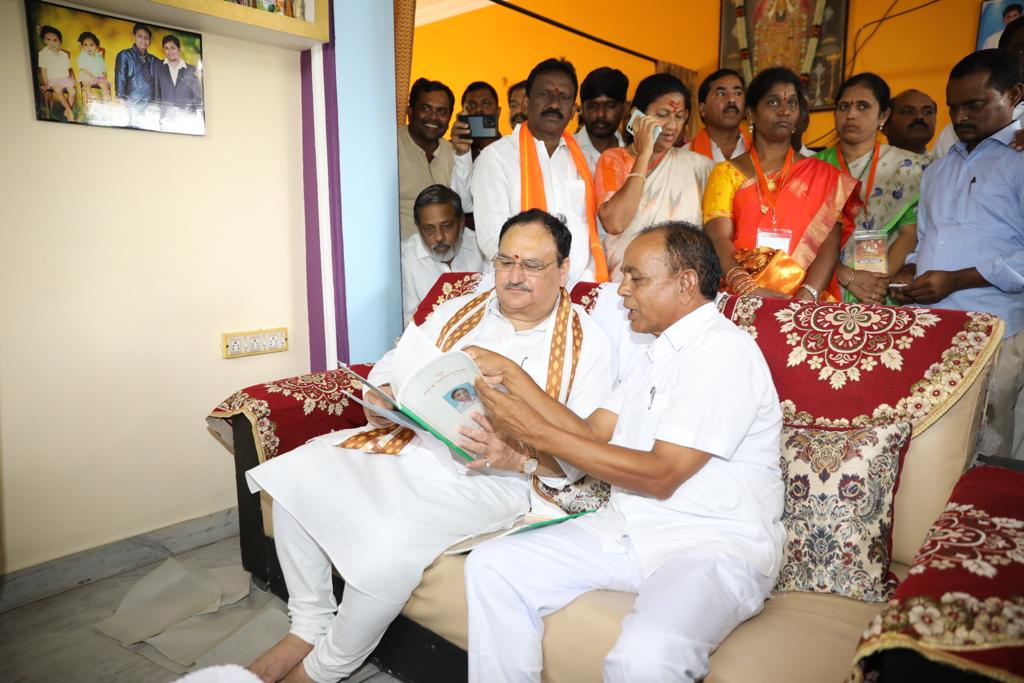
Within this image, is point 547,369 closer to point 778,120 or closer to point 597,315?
point 597,315

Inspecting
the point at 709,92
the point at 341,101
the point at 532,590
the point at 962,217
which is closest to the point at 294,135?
the point at 341,101

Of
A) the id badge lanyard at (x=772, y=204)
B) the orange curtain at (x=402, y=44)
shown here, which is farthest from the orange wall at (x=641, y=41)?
the orange curtain at (x=402, y=44)

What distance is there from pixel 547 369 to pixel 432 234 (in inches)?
54.4

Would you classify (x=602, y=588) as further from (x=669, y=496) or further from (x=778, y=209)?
(x=778, y=209)

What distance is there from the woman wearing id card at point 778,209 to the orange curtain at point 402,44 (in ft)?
4.71

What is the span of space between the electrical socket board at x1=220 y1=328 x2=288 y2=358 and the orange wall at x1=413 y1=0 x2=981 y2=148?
3.88 meters

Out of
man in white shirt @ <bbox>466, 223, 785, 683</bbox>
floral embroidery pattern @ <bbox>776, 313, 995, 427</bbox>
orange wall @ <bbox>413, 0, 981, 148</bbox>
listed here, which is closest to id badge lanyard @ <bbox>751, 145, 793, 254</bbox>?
floral embroidery pattern @ <bbox>776, 313, 995, 427</bbox>

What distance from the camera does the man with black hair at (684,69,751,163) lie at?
2980 millimetres

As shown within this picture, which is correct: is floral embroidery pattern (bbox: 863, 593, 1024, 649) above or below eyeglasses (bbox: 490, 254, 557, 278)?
below

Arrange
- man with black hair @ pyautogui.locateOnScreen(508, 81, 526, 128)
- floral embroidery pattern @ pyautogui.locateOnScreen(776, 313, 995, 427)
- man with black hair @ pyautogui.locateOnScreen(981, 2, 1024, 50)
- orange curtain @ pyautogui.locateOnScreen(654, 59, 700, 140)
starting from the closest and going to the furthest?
floral embroidery pattern @ pyautogui.locateOnScreen(776, 313, 995, 427), man with black hair @ pyautogui.locateOnScreen(981, 2, 1024, 50), man with black hair @ pyautogui.locateOnScreen(508, 81, 526, 128), orange curtain @ pyautogui.locateOnScreen(654, 59, 700, 140)

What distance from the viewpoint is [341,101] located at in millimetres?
2797

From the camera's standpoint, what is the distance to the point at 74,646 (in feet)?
6.66

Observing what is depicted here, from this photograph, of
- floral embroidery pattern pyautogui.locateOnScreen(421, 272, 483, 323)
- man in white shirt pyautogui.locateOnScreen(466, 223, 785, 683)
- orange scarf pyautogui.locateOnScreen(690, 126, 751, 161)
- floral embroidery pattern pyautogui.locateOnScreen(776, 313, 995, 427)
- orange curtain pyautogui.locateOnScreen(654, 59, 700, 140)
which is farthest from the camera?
orange curtain pyautogui.locateOnScreen(654, 59, 700, 140)

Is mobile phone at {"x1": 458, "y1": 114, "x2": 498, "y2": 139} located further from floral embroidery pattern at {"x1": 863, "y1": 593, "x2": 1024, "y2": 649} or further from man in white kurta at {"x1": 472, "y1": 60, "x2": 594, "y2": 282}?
floral embroidery pattern at {"x1": 863, "y1": 593, "x2": 1024, "y2": 649}
